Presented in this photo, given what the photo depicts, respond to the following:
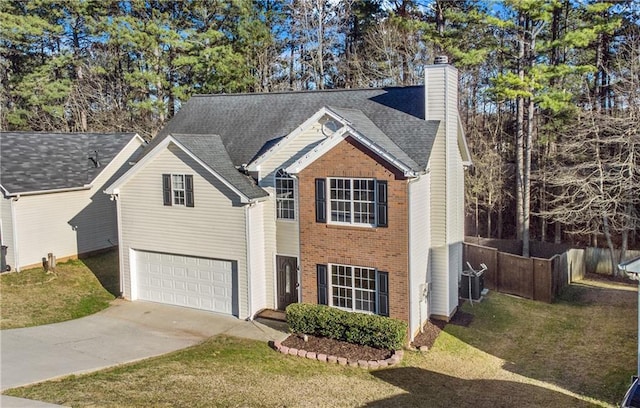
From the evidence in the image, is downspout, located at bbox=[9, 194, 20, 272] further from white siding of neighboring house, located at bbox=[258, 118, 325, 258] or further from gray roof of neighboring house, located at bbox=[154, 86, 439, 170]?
white siding of neighboring house, located at bbox=[258, 118, 325, 258]

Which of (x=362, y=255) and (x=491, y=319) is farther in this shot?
(x=491, y=319)

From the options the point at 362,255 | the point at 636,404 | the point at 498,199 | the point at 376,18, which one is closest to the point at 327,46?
the point at 376,18

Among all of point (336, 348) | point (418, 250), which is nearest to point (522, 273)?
point (418, 250)

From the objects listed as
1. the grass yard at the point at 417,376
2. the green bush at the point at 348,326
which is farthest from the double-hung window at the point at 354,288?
the grass yard at the point at 417,376

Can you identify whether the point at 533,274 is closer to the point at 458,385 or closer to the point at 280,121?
the point at 458,385

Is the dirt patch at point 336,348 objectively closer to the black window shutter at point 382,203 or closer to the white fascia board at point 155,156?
the black window shutter at point 382,203

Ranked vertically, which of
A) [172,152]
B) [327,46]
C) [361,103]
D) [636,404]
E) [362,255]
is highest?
[327,46]
